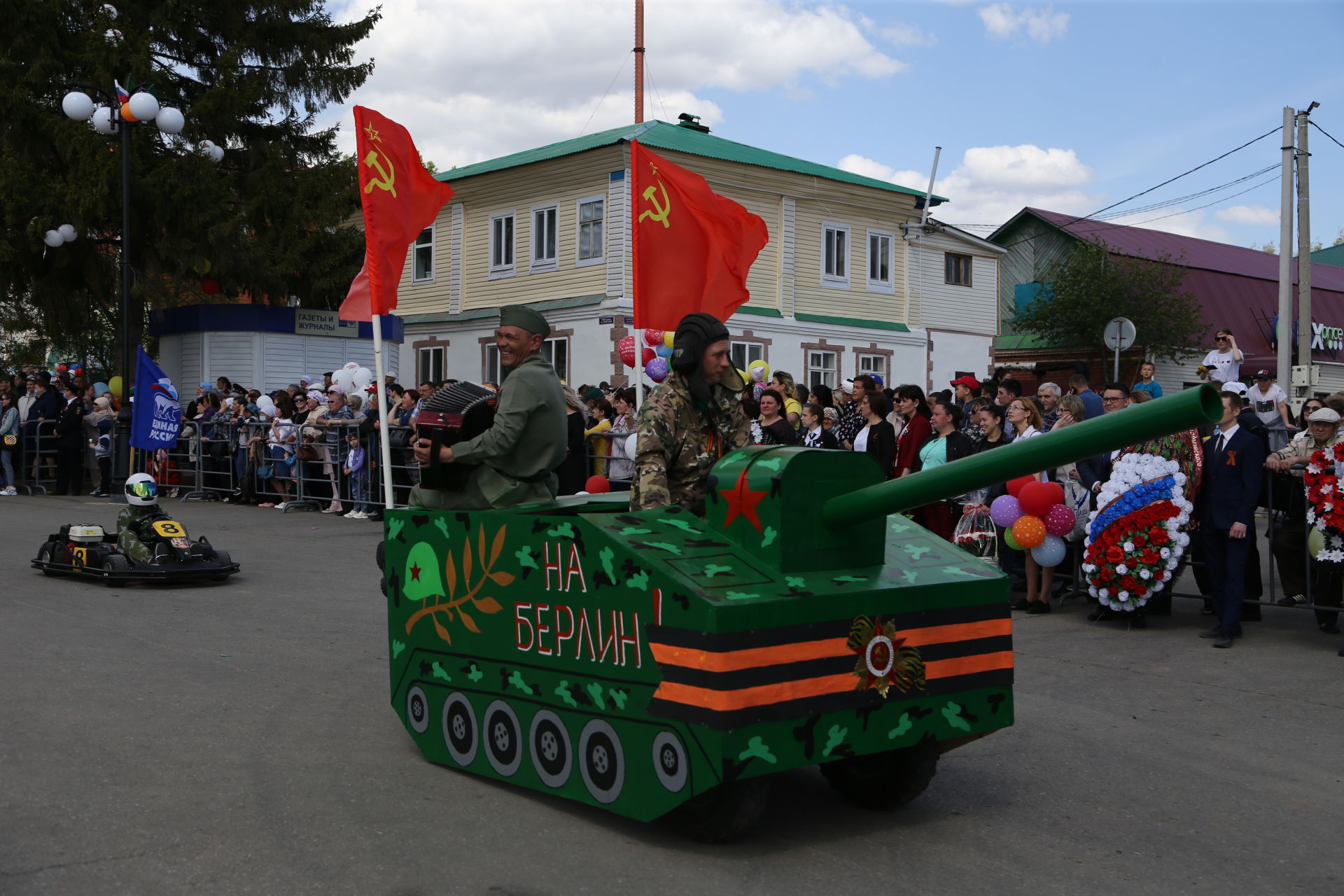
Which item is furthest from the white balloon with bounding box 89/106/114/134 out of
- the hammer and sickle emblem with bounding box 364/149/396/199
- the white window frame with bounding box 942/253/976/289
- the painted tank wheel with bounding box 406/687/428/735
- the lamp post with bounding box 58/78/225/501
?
the white window frame with bounding box 942/253/976/289

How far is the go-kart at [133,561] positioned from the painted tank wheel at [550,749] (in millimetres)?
7166

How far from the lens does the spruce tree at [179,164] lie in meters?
26.0

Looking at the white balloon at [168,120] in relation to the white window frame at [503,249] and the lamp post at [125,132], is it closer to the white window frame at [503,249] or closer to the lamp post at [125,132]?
the lamp post at [125,132]

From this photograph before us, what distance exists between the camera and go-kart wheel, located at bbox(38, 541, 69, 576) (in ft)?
39.2

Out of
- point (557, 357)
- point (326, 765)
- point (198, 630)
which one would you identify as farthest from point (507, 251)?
point (326, 765)

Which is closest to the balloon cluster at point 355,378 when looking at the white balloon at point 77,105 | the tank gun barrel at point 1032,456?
the white balloon at point 77,105

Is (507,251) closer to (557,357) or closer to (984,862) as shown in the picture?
(557,357)

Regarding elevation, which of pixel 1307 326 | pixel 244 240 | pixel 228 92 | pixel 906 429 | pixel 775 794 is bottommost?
pixel 775 794

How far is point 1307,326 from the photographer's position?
25.2 meters

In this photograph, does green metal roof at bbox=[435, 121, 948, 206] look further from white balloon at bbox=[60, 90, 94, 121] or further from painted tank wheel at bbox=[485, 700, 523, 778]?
painted tank wheel at bbox=[485, 700, 523, 778]

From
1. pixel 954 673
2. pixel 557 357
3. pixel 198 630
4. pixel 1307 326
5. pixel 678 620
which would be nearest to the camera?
pixel 678 620

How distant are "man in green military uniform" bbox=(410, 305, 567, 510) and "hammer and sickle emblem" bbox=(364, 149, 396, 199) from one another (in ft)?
18.3

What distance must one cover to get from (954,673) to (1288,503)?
653 centimetres

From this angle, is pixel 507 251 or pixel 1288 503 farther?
pixel 507 251
